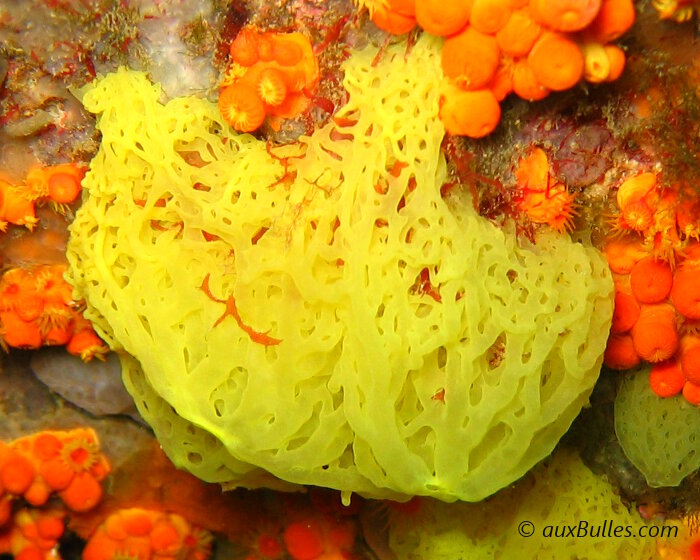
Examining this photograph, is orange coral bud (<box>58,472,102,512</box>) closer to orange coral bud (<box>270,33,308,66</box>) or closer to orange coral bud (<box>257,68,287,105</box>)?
orange coral bud (<box>257,68,287,105</box>)

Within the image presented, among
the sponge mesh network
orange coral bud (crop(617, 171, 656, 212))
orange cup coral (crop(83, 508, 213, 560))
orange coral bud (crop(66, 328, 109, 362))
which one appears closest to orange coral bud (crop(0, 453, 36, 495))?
orange cup coral (crop(83, 508, 213, 560))

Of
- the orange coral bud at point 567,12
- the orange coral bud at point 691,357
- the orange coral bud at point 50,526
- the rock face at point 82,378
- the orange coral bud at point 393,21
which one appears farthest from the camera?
the orange coral bud at point 50,526

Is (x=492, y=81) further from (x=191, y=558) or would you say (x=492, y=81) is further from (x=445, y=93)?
(x=191, y=558)

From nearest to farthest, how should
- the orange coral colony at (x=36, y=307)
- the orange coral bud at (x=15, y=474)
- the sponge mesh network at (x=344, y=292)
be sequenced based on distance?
the sponge mesh network at (x=344, y=292), the orange coral colony at (x=36, y=307), the orange coral bud at (x=15, y=474)

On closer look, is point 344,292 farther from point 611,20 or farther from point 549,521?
point 549,521

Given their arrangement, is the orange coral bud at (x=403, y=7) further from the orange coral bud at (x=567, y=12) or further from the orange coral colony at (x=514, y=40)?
the orange coral bud at (x=567, y=12)

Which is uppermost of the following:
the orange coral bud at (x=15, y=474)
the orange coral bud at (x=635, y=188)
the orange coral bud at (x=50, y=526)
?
the orange coral bud at (x=635, y=188)

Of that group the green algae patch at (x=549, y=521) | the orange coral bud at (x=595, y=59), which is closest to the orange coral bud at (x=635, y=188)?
the orange coral bud at (x=595, y=59)
